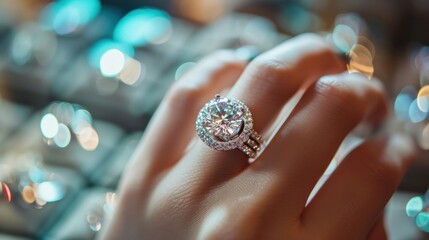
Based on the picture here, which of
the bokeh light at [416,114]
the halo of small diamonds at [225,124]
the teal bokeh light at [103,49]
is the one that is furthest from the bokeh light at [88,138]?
the bokeh light at [416,114]

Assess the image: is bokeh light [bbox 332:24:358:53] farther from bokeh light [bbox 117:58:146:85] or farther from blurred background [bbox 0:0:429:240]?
bokeh light [bbox 117:58:146:85]

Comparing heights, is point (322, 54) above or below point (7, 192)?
below

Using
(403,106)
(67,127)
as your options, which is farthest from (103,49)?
(403,106)

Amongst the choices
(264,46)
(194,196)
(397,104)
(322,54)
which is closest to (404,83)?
(397,104)

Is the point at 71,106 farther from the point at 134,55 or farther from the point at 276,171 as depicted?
the point at 276,171

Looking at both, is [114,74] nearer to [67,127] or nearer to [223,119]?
[67,127]

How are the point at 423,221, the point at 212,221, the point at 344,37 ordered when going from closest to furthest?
the point at 212,221 < the point at 423,221 < the point at 344,37

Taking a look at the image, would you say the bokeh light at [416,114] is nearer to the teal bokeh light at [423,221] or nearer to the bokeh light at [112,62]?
the teal bokeh light at [423,221]
